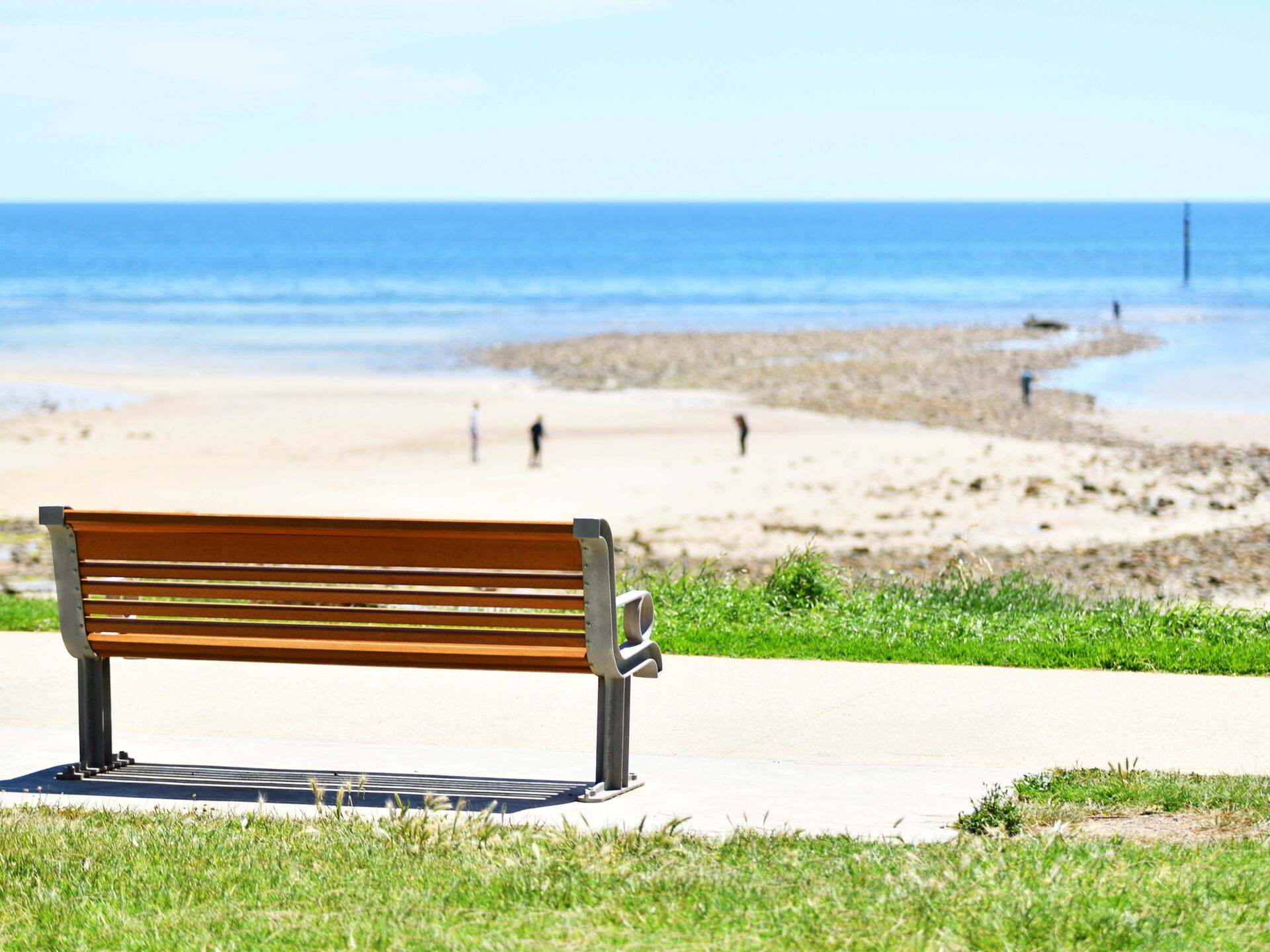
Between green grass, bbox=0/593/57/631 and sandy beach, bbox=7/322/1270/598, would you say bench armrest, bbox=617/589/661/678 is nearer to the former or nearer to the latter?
green grass, bbox=0/593/57/631

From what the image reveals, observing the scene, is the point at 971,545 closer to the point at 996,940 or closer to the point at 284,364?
the point at 996,940

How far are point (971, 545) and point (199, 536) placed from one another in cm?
1445

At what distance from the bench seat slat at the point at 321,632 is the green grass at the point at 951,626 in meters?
2.80

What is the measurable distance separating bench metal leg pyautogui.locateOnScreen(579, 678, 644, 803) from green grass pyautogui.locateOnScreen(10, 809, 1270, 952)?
0.61 m

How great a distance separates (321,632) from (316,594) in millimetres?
141

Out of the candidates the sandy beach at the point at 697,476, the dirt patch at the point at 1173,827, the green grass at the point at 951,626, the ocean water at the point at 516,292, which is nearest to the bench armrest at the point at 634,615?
the dirt patch at the point at 1173,827

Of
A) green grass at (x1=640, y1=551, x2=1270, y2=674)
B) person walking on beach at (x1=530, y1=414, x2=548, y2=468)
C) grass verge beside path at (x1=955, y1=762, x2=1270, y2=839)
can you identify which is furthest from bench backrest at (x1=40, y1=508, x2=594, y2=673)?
person walking on beach at (x1=530, y1=414, x2=548, y2=468)

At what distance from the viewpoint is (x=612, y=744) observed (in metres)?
5.07

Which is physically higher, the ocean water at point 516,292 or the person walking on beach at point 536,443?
the ocean water at point 516,292

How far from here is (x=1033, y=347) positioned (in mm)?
52750

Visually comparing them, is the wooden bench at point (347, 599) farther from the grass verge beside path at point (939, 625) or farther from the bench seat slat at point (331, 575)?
the grass verge beside path at point (939, 625)

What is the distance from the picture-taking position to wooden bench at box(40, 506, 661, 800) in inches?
197

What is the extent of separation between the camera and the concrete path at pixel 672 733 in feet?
16.6

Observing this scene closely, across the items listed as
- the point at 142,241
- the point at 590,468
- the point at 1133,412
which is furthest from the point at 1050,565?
the point at 142,241
